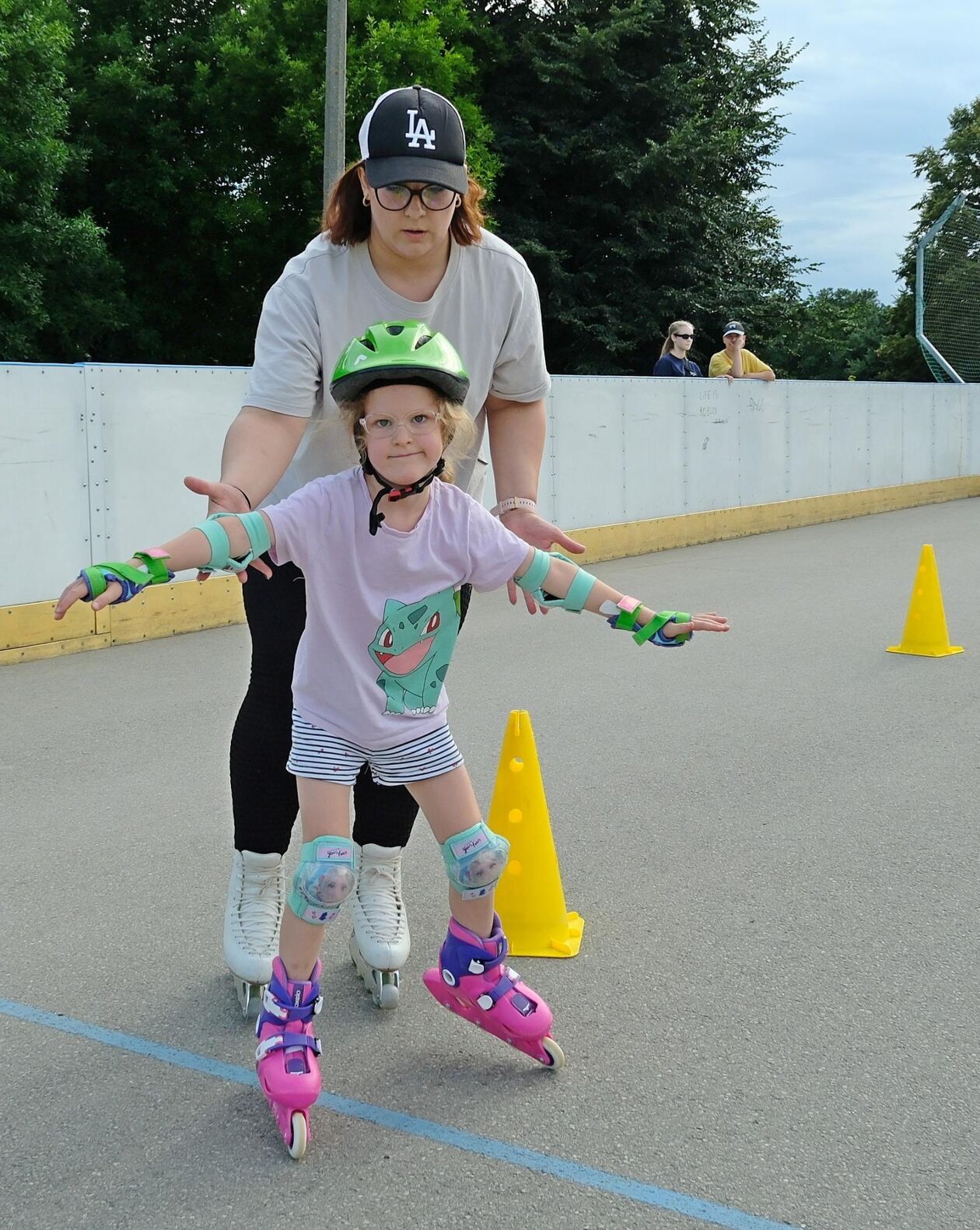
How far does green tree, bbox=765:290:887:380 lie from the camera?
38.1 m

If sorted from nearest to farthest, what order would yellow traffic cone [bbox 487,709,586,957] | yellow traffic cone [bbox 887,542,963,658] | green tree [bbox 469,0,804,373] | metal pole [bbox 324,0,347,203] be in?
yellow traffic cone [bbox 487,709,586,957]
yellow traffic cone [bbox 887,542,963,658]
metal pole [bbox 324,0,347,203]
green tree [bbox 469,0,804,373]

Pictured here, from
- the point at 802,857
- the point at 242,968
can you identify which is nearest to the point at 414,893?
the point at 242,968

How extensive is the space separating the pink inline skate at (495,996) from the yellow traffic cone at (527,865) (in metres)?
0.71

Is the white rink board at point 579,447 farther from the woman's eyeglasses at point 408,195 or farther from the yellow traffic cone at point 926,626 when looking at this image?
the yellow traffic cone at point 926,626

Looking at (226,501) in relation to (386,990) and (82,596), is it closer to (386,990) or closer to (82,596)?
(82,596)

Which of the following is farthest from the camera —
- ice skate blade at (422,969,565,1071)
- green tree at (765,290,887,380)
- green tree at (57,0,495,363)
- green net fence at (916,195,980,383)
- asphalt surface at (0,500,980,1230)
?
green tree at (765,290,887,380)

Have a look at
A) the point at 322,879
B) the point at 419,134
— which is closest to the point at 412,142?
the point at 419,134

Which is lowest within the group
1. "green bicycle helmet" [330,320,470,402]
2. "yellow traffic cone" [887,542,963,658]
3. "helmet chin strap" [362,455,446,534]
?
"yellow traffic cone" [887,542,963,658]

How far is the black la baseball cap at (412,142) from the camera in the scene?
2.96 m

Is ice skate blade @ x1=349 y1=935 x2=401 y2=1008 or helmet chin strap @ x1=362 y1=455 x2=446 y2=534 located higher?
helmet chin strap @ x1=362 y1=455 x2=446 y2=534

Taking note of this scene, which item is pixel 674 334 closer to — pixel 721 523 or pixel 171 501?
pixel 721 523

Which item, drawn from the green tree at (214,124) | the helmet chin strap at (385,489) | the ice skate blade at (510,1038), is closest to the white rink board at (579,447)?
the helmet chin strap at (385,489)

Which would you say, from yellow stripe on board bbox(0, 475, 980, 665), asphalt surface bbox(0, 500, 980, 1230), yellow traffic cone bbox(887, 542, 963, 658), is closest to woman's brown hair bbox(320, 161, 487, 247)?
asphalt surface bbox(0, 500, 980, 1230)

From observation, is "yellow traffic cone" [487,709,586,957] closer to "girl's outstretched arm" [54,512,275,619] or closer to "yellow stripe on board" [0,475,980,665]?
"girl's outstretched arm" [54,512,275,619]
